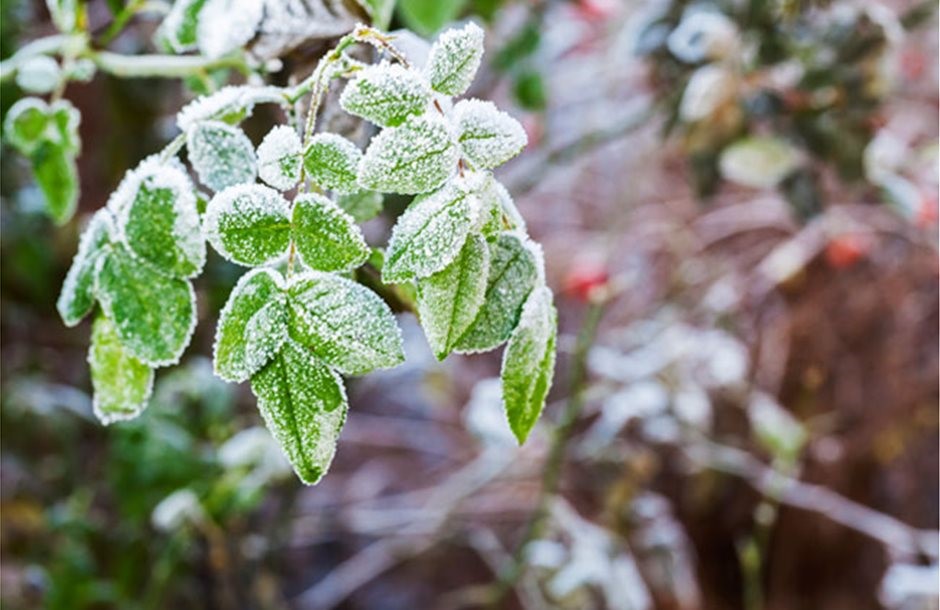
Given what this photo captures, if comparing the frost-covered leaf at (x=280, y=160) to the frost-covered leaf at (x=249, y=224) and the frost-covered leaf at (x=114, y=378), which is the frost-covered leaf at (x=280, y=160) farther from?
the frost-covered leaf at (x=114, y=378)

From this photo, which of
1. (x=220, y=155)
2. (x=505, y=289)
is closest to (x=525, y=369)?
(x=505, y=289)

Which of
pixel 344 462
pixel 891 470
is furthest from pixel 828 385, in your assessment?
pixel 344 462

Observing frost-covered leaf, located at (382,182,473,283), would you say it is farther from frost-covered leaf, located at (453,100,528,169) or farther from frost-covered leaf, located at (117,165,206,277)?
frost-covered leaf, located at (117,165,206,277)

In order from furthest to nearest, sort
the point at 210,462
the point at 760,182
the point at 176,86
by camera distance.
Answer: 1. the point at 176,86
2. the point at 210,462
3. the point at 760,182

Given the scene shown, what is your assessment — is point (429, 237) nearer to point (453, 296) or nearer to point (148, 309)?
point (453, 296)

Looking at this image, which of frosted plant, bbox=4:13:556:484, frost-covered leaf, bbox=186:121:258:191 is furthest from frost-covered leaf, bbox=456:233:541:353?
frost-covered leaf, bbox=186:121:258:191

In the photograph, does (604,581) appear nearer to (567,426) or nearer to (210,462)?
(567,426)
